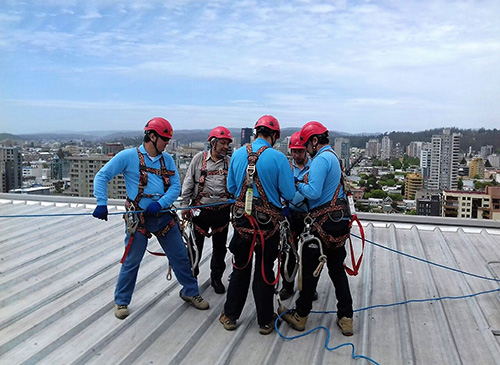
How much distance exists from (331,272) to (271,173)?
1023 millimetres

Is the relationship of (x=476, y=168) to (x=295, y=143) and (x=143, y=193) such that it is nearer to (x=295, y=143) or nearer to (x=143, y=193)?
(x=295, y=143)

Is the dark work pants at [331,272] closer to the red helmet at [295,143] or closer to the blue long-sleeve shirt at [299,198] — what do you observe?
the blue long-sleeve shirt at [299,198]

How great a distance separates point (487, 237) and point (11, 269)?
21.5 feet

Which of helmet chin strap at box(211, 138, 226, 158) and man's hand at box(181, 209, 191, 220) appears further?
man's hand at box(181, 209, 191, 220)

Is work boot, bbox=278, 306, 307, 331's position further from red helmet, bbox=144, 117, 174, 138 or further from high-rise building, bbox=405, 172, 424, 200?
high-rise building, bbox=405, 172, 424, 200

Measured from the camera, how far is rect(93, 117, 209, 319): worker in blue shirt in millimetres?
3652

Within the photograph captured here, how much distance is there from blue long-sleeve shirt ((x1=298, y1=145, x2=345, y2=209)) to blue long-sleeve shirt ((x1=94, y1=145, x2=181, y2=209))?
1211mm

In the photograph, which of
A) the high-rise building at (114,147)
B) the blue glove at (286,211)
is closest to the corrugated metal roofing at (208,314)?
the blue glove at (286,211)

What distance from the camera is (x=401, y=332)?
3516 millimetres

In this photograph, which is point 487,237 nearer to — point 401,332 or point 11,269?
point 401,332

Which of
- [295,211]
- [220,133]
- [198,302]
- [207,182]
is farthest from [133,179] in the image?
[295,211]

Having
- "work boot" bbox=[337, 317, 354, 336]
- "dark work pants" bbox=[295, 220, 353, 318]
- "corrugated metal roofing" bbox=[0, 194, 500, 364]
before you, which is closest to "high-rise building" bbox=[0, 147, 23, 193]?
"corrugated metal roofing" bbox=[0, 194, 500, 364]

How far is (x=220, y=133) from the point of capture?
4.27m

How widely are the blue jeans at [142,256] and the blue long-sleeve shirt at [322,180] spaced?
50.5 inches
